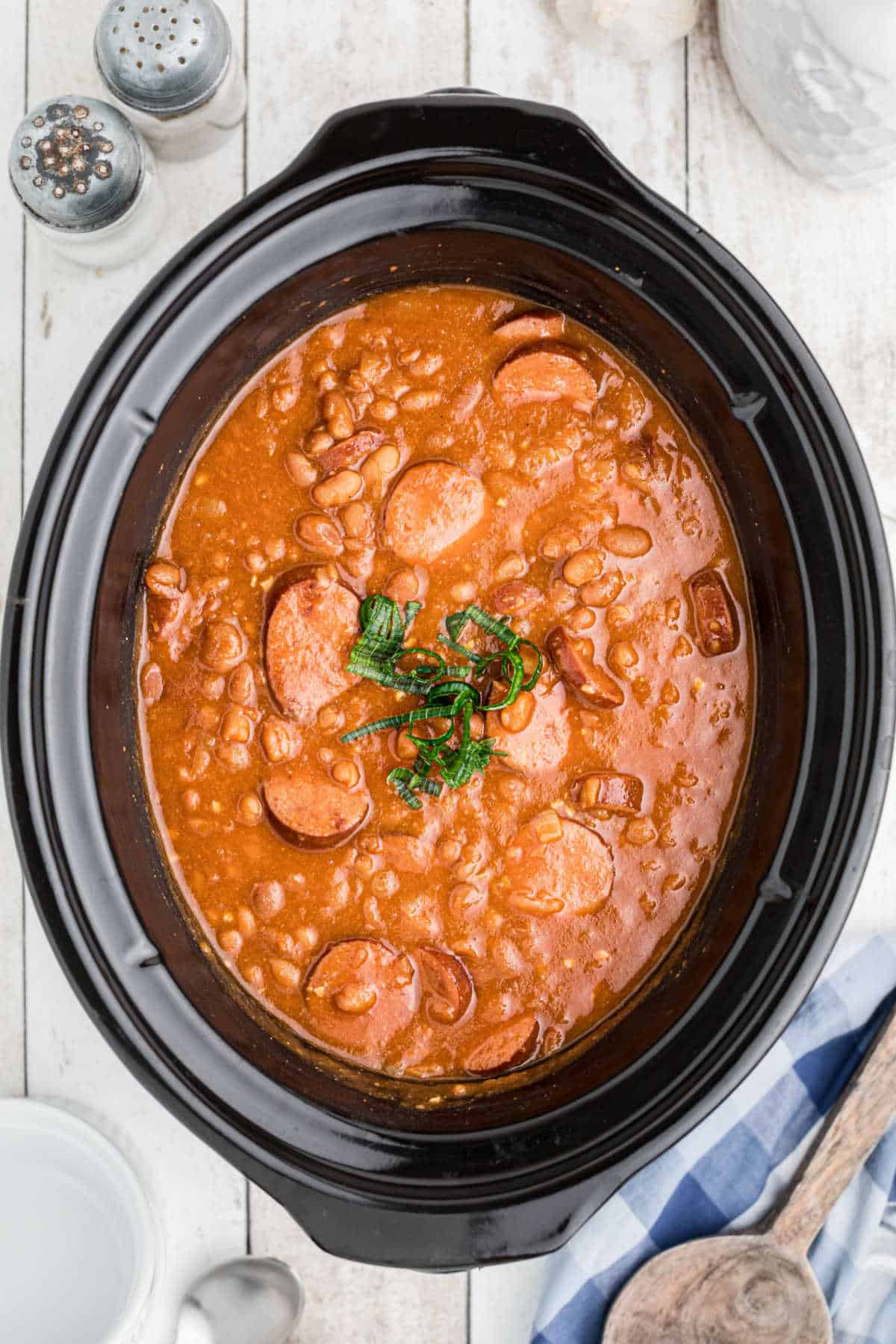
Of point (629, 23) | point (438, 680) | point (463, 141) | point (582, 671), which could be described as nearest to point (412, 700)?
point (438, 680)

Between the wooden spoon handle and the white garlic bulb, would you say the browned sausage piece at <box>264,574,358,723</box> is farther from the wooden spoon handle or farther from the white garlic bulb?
the wooden spoon handle

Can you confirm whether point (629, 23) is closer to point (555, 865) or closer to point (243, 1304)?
point (555, 865)

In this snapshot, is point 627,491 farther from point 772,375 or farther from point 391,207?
point 391,207

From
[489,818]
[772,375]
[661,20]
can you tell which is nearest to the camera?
[772,375]

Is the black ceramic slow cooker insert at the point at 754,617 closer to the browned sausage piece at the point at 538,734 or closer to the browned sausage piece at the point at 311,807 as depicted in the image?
the browned sausage piece at the point at 311,807

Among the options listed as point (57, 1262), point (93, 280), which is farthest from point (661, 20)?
point (57, 1262)

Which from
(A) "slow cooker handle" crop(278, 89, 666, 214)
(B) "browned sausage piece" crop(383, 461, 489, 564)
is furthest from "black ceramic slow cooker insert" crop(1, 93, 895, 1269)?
(B) "browned sausage piece" crop(383, 461, 489, 564)
